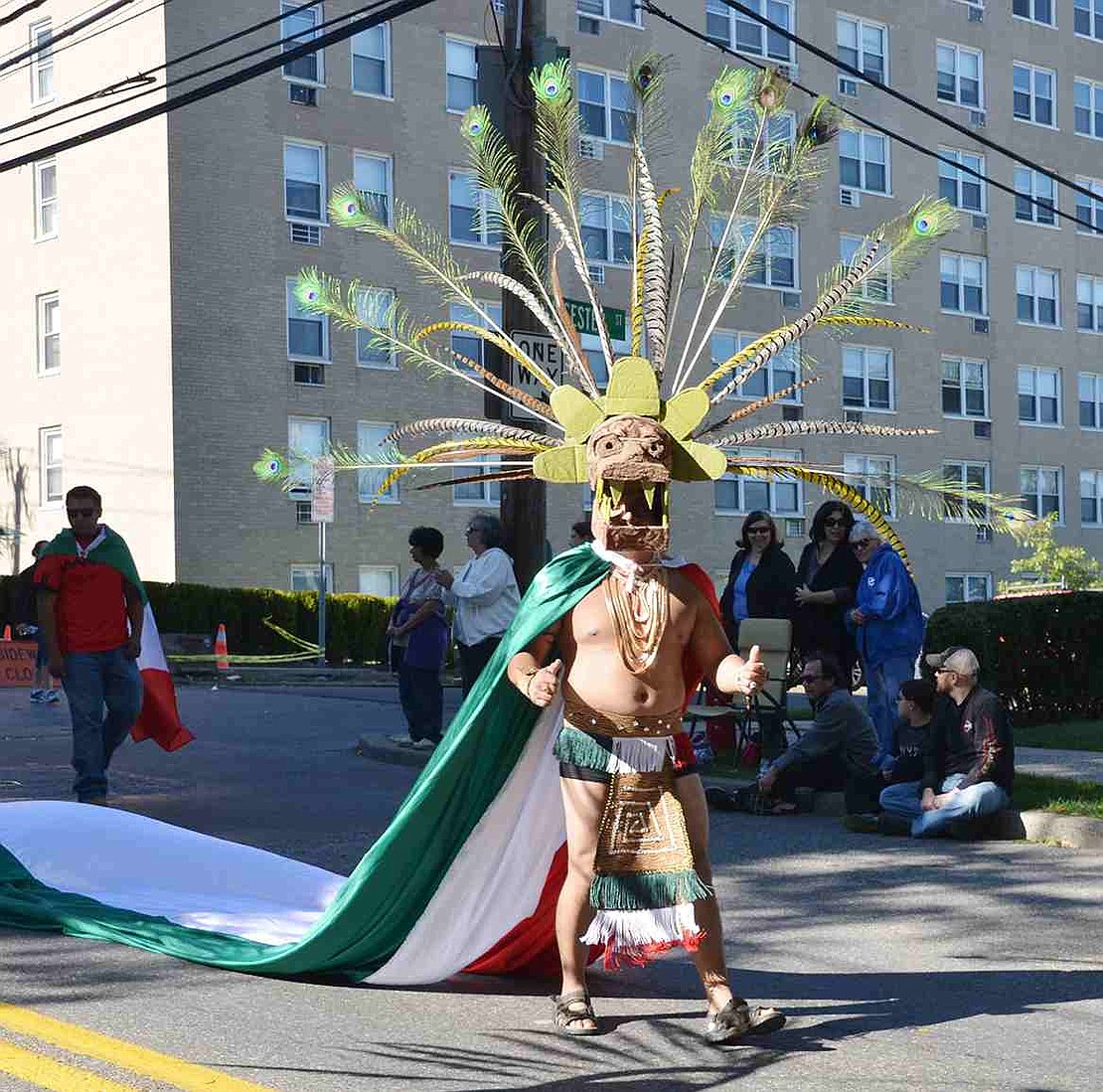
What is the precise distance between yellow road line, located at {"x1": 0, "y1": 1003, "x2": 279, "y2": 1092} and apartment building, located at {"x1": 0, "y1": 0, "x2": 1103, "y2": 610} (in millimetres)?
21588

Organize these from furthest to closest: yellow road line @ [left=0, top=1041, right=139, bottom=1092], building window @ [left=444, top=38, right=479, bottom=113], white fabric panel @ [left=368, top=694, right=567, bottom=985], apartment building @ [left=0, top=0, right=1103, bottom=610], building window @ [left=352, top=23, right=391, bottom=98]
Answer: building window @ [left=444, top=38, right=479, bottom=113] < building window @ [left=352, top=23, right=391, bottom=98] < apartment building @ [left=0, top=0, right=1103, bottom=610] < white fabric panel @ [left=368, top=694, right=567, bottom=985] < yellow road line @ [left=0, top=1041, right=139, bottom=1092]

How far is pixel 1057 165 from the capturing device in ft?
151

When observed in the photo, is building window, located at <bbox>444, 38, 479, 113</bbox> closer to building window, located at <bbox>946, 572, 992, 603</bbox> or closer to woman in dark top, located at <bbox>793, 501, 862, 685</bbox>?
building window, located at <bbox>946, 572, 992, 603</bbox>

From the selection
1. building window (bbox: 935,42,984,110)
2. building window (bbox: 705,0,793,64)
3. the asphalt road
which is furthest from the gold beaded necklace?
building window (bbox: 935,42,984,110)

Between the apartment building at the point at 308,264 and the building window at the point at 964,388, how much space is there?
0.21m

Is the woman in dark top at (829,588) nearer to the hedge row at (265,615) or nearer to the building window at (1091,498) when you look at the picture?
the hedge row at (265,615)

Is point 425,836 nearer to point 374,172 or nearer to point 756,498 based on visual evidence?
point 374,172

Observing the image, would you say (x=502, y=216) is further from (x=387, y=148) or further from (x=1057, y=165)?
(x=1057, y=165)

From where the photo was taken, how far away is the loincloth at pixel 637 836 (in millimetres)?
5605

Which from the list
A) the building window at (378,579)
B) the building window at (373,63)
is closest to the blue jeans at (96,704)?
the building window at (378,579)

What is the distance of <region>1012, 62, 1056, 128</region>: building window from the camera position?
1774 inches

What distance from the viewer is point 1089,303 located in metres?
46.8

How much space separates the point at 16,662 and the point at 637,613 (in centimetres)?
1745

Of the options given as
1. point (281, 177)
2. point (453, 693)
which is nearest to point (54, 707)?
point (453, 693)
